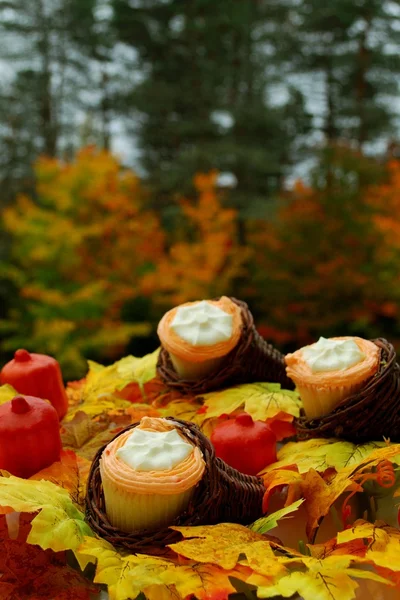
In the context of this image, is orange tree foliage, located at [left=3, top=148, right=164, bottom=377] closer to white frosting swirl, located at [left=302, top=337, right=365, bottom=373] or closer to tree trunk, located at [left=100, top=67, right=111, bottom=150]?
tree trunk, located at [left=100, top=67, right=111, bottom=150]

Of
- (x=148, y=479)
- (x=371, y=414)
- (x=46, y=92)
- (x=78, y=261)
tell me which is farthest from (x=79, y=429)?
(x=46, y=92)

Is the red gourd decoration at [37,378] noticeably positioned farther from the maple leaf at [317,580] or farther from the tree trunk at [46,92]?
the tree trunk at [46,92]

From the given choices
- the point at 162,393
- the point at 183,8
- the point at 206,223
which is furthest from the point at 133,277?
the point at 162,393

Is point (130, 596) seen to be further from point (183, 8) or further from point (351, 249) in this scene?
point (183, 8)

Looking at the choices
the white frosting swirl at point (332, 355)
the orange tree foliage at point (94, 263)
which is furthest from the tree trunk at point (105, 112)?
the white frosting swirl at point (332, 355)

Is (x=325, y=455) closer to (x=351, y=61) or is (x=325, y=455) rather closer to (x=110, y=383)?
(x=110, y=383)
